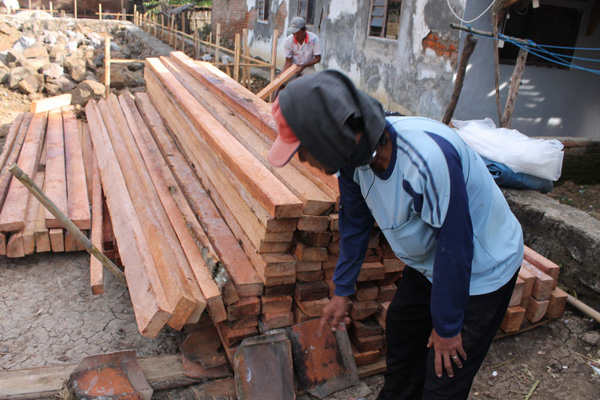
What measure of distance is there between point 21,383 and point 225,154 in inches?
72.8

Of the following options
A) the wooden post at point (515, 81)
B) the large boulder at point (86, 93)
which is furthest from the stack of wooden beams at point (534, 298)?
the large boulder at point (86, 93)

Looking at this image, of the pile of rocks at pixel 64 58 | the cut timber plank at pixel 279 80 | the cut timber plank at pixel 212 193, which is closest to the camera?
the cut timber plank at pixel 212 193

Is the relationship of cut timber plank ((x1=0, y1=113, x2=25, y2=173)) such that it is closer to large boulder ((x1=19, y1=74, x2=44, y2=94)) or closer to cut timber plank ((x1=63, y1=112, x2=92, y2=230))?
cut timber plank ((x1=63, y1=112, x2=92, y2=230))

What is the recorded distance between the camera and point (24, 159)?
5387 mm

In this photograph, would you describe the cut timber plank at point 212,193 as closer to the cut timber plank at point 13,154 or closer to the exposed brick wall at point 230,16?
the cut timber plank at point 13,154

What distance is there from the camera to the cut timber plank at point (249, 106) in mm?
2902

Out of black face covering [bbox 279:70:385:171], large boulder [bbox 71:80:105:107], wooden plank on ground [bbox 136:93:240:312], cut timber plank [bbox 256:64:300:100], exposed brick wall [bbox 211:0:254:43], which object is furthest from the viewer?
exposed brick wall [bbox 211:0:254:43]

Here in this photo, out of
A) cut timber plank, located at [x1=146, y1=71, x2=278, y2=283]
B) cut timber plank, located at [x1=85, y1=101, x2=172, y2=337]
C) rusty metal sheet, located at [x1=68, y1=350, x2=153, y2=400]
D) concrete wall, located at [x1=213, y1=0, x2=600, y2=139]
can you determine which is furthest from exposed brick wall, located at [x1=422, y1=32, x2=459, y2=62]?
rusty metal sheet, located at [x1=68, y1=350, x2=153, y2=400]

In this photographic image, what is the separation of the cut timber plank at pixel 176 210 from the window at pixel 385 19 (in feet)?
18.5

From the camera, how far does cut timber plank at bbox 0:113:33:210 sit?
4.62m

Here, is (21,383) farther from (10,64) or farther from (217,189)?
(10,64)

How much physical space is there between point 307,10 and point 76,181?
33.2 feet

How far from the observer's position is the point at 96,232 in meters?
3.96

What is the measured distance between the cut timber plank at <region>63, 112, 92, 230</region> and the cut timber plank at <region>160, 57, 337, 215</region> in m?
1.51
